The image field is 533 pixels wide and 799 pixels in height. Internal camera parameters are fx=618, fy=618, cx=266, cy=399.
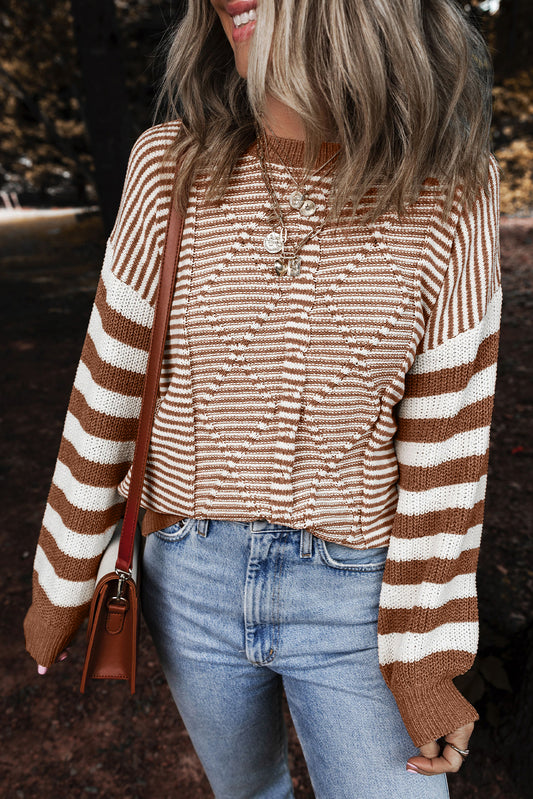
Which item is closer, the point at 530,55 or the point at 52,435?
the point at 52,435

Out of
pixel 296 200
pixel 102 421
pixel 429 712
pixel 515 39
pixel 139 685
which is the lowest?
pixel 139 685

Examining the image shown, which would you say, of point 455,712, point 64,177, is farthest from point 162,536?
point 64,177

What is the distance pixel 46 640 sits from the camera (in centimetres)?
143

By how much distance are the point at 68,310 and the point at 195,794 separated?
292 inches

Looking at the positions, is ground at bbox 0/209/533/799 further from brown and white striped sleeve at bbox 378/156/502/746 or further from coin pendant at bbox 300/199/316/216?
coin pendant at bbox 300/199/316/216

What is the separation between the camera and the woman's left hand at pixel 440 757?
1320 millimetres

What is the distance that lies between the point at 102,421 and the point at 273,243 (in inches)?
20.8

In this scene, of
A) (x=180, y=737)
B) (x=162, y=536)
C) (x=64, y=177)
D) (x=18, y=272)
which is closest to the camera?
(x=162, y=536)

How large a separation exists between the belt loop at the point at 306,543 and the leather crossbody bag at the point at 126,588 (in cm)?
36

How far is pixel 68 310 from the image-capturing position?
29.0 feet

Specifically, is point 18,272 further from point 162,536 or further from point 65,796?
point 162,536

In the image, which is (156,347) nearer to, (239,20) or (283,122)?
(283,122)

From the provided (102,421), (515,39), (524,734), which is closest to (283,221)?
(102,421)

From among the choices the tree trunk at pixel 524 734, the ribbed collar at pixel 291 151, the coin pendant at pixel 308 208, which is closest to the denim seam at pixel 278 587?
the coin pendant at pixel 308 208
